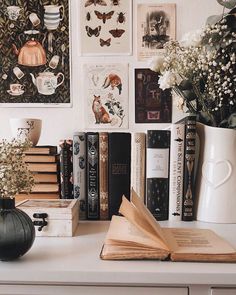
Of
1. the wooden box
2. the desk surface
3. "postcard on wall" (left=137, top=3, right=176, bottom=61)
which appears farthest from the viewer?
"postcard on wall" (left=137, top=3, right=176, bottom=61)

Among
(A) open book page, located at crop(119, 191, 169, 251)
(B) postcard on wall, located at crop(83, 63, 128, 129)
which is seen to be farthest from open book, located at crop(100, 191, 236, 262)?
(B) postcard on wall, located at crop(83, 63, 128, 129)

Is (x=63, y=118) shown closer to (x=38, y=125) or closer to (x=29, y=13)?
(x=38, y=125)

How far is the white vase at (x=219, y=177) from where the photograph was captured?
3.22 ft

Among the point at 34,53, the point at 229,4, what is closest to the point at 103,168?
the point at 34,53

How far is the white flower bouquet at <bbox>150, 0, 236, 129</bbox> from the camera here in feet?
3.27

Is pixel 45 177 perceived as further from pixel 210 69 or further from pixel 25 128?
pixel 210 69

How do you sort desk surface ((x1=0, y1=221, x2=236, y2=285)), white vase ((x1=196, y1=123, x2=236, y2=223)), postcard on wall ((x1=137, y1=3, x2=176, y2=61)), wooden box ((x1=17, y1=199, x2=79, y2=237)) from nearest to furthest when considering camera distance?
desk surface ((x1=0, y1=221, x2=236, y2=285)) → wooden box ((x1=17, y1=199, x2=79, y2=237)) → white vase ((x1=196, y1=123, x2=236, y2=223)) → postcard on wall ((x1=137, y1=3, x2=176, y2=61))

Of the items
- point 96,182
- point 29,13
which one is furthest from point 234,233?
point 29,13

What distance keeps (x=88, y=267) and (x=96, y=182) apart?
0.38 metres

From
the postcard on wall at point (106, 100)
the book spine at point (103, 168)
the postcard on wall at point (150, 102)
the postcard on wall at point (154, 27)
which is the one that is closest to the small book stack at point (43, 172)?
the book spine at point (103, 168)

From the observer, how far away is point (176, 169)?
101cm

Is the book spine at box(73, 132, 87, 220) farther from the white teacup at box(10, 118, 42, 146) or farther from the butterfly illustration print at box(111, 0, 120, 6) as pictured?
the butterfly illustration print at box(111, 0, 120, 6)

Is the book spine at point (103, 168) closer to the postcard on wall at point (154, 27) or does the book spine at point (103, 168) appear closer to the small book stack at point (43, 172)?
the small book stack at point (43, 172)

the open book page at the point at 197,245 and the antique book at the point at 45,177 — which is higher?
the antique book at the point at 45,177
